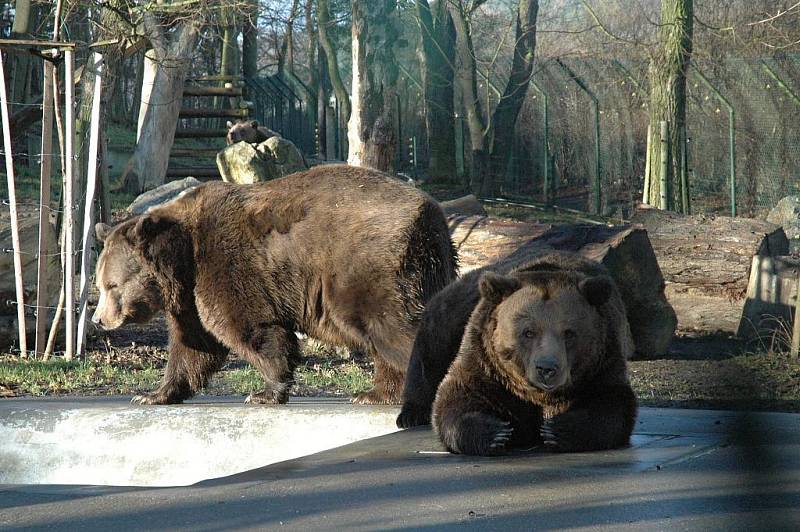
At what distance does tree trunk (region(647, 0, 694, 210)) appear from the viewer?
17.6 meters

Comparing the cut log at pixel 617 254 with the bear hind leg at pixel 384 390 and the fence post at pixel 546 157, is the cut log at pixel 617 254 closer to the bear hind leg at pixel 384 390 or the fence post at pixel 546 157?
the bear hind leg at pixel 384 390

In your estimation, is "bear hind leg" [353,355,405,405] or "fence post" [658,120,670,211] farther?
"fence post" [658,120,670,211]

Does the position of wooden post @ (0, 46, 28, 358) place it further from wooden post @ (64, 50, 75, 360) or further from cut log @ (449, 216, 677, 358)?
cut log @ (449, 216, 677, 358)

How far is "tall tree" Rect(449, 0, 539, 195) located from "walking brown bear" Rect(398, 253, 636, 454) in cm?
2008

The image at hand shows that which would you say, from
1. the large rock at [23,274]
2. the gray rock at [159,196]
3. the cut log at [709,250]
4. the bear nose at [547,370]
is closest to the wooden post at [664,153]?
the cut log at [709,250]

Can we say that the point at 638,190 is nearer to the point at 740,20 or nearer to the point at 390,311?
the point at 740,20

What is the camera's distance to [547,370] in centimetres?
475

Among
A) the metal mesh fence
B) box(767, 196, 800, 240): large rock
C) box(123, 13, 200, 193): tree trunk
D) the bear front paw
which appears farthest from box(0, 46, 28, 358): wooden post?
box(767, 196, 800, 240): large rock

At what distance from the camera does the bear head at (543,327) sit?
4.91 m

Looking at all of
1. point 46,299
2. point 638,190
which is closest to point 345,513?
point 46,299

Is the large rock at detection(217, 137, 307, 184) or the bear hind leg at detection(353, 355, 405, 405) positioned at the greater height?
the large rock at detection(217, 137, 307, 184)

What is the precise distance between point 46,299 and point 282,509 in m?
7.38

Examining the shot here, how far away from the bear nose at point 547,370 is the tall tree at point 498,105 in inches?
810

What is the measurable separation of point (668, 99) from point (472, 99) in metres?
9.26
